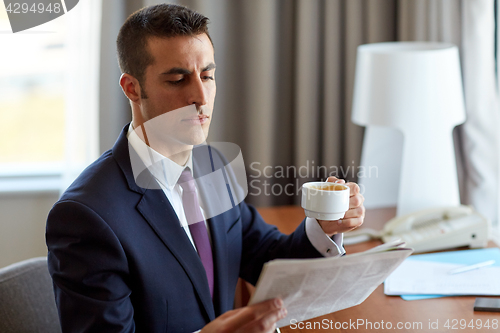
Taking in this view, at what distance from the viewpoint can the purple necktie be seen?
3.53ft

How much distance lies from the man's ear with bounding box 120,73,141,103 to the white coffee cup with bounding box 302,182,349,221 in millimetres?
392

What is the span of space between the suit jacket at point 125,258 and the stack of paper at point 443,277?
0.85ft

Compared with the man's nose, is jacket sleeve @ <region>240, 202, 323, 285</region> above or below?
below

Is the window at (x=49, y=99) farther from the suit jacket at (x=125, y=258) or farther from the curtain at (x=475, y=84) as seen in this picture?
the curtain at (x=475, y=84)

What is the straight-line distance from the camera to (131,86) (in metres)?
1.00

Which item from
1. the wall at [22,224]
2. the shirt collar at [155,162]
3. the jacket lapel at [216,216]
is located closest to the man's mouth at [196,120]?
the shirt collar at [155,162]

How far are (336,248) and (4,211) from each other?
5.30 feet

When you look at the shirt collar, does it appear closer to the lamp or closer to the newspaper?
the newspaper

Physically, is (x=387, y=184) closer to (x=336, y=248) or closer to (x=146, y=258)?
(x=336, y=248)

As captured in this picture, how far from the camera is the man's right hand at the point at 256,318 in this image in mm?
743

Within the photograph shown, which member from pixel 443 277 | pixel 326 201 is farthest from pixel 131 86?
pixel 443 277

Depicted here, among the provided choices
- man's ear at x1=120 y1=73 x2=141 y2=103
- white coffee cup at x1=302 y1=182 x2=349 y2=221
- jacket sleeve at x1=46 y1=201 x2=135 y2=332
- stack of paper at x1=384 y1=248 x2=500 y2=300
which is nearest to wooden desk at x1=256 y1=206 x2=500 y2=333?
stack of paper at x1=384 y1=248 x2=500 y2=300

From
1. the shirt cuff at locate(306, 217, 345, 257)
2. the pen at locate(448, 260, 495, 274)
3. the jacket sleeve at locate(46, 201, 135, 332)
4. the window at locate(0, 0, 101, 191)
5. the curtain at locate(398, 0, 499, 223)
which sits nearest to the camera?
the jacket sleeve at locate(46, 201, 135, 332)

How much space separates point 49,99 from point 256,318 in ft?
5.63
